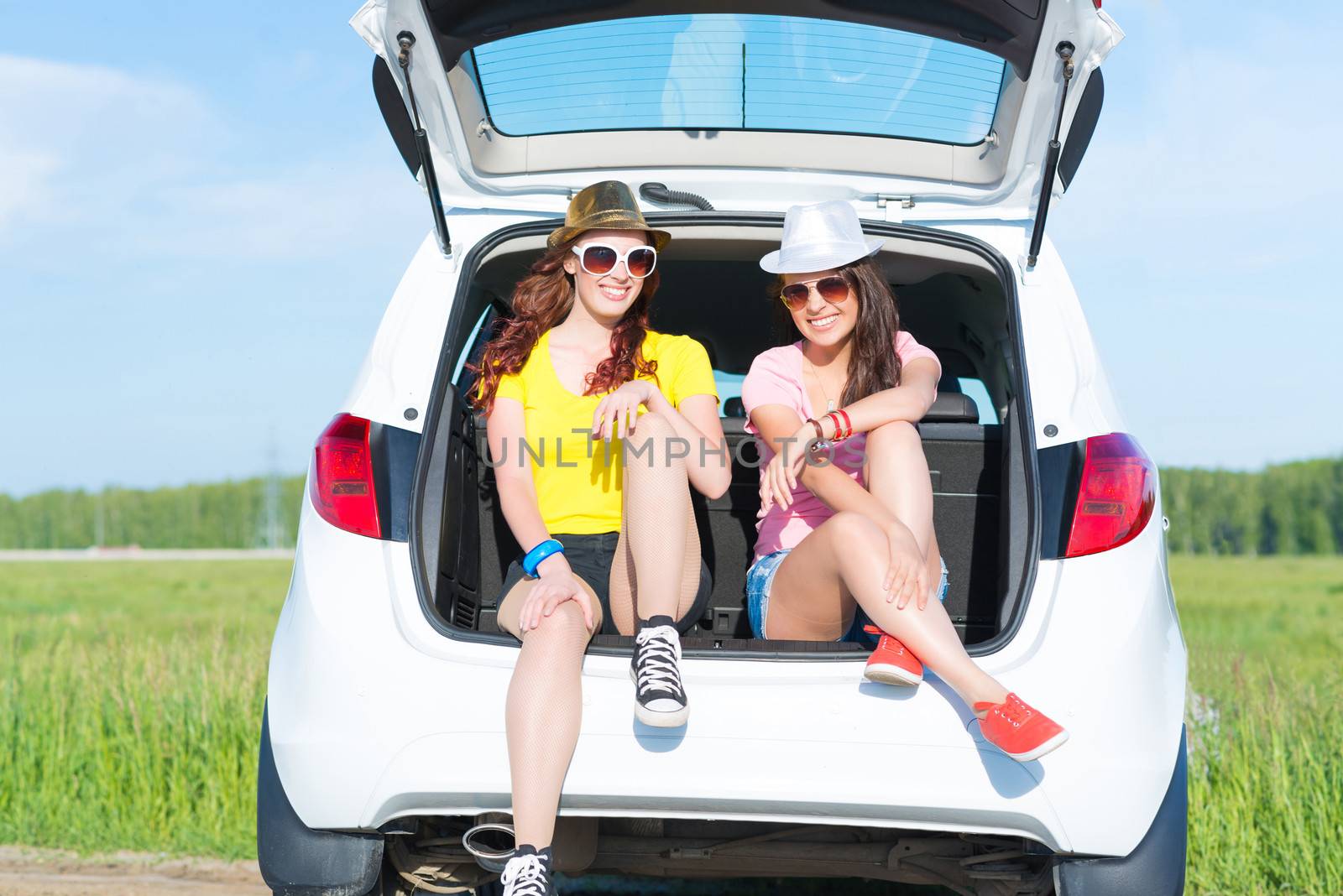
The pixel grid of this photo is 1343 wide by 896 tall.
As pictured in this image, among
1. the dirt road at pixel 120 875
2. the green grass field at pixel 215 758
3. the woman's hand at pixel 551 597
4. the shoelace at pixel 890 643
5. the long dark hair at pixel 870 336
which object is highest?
the long dark hair at pixel 870 336

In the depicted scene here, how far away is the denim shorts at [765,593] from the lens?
2.54 metres

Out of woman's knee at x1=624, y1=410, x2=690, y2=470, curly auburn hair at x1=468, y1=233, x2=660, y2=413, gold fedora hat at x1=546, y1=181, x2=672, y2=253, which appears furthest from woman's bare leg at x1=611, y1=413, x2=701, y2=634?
gold fedora hat at x1=546, y1=181, x2=672, y2=253

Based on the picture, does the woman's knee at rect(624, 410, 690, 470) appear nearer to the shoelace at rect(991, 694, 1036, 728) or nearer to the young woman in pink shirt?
the young woman in pink shirt

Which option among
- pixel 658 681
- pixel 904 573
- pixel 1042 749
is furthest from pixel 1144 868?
pixel 658 681

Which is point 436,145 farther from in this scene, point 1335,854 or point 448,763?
point 1335,854

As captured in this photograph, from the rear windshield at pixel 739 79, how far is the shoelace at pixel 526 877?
5.56 feet

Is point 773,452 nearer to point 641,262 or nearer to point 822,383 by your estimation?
point 822,383

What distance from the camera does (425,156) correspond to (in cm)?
246

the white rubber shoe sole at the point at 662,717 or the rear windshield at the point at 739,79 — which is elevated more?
the rear windshield at the point at 739,79

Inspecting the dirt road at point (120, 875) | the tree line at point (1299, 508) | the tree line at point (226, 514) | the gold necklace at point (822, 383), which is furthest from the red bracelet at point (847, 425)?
the tree line at point (226, 514)

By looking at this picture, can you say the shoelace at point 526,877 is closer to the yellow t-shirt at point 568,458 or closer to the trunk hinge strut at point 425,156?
the yellow t-shirt at point 568,458

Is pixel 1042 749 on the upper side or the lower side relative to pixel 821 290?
lower

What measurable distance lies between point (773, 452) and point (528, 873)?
106cm

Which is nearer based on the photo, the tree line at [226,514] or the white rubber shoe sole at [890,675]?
the white rubber shoe sole at [890,675]
